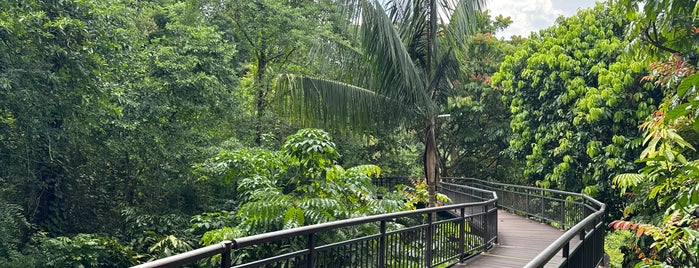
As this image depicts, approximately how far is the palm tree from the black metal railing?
306 centimetres

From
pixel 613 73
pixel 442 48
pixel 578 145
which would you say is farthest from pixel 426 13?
pixel 578 145

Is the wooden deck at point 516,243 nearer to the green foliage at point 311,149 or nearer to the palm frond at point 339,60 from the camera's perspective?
the green foliage at point 311,149

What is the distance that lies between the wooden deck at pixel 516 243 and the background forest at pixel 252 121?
1565mm

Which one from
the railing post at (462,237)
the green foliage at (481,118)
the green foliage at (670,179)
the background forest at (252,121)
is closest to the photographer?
the green foliage at (670,179)

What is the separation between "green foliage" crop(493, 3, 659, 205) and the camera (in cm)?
1230

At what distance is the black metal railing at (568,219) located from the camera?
3707 millimetres

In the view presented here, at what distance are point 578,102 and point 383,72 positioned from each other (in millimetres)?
6595

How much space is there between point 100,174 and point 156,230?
9.80 ft

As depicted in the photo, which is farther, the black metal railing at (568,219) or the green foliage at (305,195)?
the green foliage at (305,195)

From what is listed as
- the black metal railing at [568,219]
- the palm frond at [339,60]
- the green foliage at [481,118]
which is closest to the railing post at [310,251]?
the black metal railing at [568,219]

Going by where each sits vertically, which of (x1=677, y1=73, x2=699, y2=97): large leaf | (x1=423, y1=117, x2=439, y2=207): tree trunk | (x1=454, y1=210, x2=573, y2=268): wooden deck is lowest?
(x1=454, y1=210, x2=573, y2=268): wooden deck

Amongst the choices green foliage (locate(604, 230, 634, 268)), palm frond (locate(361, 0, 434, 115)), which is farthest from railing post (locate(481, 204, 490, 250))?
green foliage (locate(604, 230, 634, 268))

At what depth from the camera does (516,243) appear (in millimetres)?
8992

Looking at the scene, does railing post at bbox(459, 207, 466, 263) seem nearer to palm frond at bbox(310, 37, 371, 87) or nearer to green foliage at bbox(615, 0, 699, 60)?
green foliage at bbox(615, 0, 699, 60)
